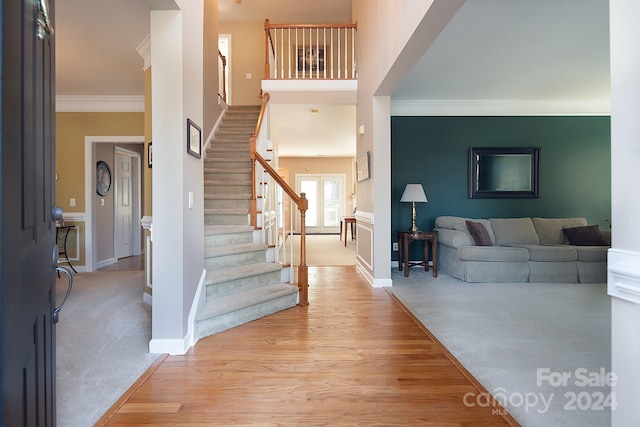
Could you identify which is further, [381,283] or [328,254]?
[328,254]

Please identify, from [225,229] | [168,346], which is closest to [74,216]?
Answer: [225,229]

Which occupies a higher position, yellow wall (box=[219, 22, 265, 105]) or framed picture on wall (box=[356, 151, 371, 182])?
yellow wall (box=[219, 22, 265, 105])

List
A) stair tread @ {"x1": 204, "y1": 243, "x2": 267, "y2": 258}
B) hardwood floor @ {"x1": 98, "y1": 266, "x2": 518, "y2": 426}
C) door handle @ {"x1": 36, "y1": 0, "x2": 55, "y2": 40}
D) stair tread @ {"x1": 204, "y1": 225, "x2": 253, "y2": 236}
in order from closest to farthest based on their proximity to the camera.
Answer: door handle @ {"x1": 36, "y1": 0, "x2": 55, "y2": 40} → hardwood floor @ {"x1": 98, "y1": 266, "x2": 518, "y2": 426} → stair tread @ {"x1": 204, "y1": 243, "x2": 267, "y2": 258} → stair tread @ {"x1": 204, "y1": 225, "x2": 253, "y2": 236}

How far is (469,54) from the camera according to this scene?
366 cm

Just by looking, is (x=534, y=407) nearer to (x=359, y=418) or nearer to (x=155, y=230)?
(x=359, y=418)

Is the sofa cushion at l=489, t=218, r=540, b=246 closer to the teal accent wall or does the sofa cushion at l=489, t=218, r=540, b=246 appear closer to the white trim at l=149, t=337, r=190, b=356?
the teal accent wall

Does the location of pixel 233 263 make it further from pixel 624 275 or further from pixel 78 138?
pixel 78 138

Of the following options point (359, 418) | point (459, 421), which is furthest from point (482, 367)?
point (359, 418)

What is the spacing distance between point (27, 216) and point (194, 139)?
1.61m

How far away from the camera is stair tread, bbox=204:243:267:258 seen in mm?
2957

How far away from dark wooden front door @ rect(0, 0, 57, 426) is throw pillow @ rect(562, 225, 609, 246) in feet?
19.3

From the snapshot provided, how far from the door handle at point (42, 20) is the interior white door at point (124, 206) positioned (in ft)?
19.4

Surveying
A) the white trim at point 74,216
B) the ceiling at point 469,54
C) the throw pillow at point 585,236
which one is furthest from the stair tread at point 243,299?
the throw pillow at point 585,236

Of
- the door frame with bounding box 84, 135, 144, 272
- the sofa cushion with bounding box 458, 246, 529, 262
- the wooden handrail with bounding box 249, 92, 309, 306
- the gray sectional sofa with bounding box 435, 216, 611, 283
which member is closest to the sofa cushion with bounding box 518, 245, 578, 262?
the gray sectional sofa with bounding box 435, 216, 611, 283
